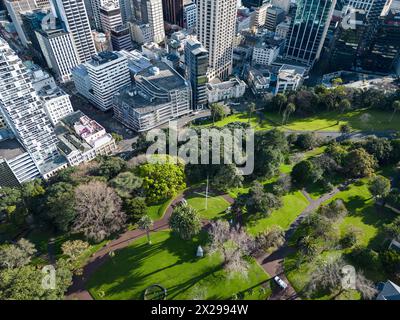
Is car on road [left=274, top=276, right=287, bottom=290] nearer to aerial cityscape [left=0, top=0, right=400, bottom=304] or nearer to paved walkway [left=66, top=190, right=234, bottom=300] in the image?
aerial cityscape [left=0, top=0, right=400, bottom=304]

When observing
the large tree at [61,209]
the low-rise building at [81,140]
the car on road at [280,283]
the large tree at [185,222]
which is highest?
the large tree at [185,222]

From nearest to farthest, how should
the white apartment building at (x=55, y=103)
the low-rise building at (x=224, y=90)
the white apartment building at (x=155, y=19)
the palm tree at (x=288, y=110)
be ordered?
the white apartment building at (x=55, y=103)
the palm tree at (x=288, y=110)
the low-rise building at (x=224, y=90)
the white apartment building at (x=155, y=19)

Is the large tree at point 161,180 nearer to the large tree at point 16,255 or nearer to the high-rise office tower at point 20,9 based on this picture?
the large tree at point 16,255

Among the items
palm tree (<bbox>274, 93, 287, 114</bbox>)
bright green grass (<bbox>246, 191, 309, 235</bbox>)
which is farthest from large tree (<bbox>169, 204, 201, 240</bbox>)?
palm tree (<bbox>274, 93, 287, 114</bbox>)

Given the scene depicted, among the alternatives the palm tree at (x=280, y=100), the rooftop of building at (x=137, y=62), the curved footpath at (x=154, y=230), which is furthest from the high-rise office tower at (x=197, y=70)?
the curved footpath at (x=154, y=230)

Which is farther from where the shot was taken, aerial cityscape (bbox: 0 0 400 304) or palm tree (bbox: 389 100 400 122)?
palm tree (bbox: 389 100 400 122)

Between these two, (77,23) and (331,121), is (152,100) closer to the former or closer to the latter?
(77,23)
